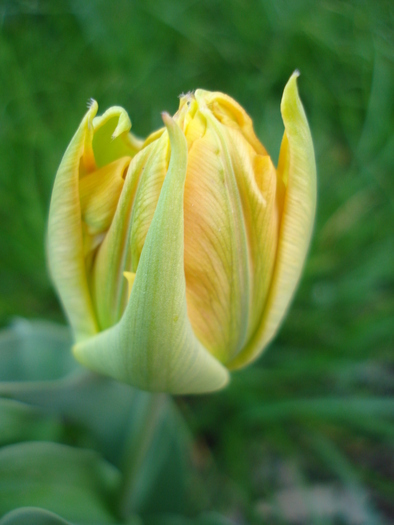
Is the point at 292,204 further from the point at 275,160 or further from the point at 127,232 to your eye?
the point at 275,160

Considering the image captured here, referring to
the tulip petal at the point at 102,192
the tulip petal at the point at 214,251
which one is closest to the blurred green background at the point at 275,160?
the tulip petal at the point at 214,251

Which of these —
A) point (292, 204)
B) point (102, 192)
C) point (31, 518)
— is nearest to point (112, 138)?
point (102, 192)

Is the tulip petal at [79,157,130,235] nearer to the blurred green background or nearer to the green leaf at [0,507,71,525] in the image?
the green leaf at [0,507,71,525]

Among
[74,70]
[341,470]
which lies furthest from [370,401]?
[74,70]

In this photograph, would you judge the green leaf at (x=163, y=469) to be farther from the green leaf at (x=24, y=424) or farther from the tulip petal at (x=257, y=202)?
the tulip petal at (x=257, y=202)

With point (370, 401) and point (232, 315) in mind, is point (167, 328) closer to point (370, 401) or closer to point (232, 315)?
point (232, 315)
